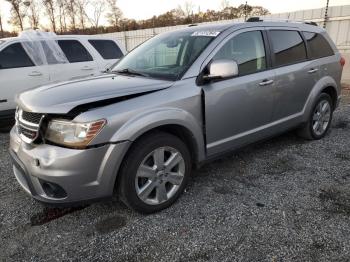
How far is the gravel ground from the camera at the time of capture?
2.57 m

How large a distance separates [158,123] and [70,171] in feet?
2.77

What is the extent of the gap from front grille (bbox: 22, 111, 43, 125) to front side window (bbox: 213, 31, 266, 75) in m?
1.82

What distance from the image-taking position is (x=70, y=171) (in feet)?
8.36

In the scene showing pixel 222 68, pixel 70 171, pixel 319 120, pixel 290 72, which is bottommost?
pixel 319 120

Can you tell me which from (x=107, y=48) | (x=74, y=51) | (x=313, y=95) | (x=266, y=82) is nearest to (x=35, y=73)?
(x=74, y=51)

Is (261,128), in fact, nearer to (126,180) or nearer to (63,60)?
(126,180)

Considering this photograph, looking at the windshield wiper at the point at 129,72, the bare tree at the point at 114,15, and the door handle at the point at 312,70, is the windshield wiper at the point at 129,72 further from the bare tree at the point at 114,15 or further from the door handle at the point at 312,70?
the bare tree at the point at 114,15

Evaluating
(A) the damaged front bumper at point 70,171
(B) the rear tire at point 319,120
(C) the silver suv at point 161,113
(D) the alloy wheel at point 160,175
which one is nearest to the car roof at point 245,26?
(C) the silver suv at point 161,113

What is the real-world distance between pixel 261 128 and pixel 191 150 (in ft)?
3.70

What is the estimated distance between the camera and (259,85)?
3.72 meters

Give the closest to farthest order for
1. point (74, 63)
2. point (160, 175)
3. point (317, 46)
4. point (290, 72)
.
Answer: point (160, 175) < point (290, 72) < point (317, 46) < point (74, 63)

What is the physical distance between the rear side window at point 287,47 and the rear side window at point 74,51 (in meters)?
4.19

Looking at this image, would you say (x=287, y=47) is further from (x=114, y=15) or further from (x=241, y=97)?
(x=114, y=15)

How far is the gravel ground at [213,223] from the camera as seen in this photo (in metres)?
2.57
